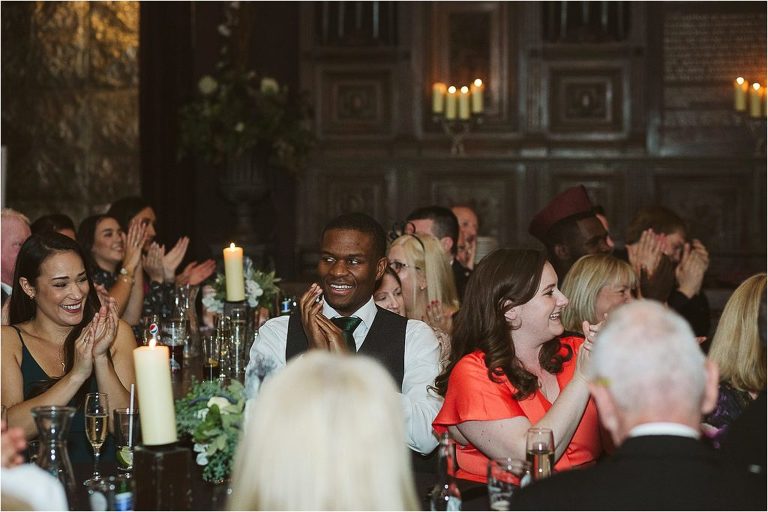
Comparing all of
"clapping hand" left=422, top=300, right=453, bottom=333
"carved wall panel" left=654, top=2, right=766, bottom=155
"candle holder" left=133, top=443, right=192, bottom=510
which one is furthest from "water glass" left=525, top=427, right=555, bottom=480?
"carved wall panel" left=654, top=2, right=766, bottom=155

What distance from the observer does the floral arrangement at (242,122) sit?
29.9 ft

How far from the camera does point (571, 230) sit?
5.79m

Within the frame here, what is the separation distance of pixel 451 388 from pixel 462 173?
681cm

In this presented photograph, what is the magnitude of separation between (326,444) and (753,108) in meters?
7.80

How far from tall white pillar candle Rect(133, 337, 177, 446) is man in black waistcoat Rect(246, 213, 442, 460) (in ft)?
4.13

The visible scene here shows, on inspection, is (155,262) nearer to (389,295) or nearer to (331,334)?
(389,295)

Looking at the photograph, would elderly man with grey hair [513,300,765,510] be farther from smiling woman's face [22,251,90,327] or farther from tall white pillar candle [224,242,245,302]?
tall white pillar candle [224,242,245,302]

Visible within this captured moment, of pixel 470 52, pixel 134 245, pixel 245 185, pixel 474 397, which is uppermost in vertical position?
pixel 470 52

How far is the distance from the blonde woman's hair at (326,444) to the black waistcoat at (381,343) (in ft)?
6.56

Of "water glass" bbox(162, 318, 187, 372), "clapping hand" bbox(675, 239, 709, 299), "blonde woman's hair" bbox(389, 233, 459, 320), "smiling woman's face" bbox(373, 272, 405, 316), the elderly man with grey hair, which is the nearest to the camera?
the elderly man with grey hair

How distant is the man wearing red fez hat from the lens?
5758 mm

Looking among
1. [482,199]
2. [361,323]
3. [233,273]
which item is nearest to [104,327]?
[361,323]

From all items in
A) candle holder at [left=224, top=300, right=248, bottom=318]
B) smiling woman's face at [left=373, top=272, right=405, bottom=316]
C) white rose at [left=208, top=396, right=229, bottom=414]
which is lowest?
white rose at [left=208, top=396, right=229, bottom=414]

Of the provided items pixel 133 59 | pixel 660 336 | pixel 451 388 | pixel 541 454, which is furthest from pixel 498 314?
pixel 133 59
